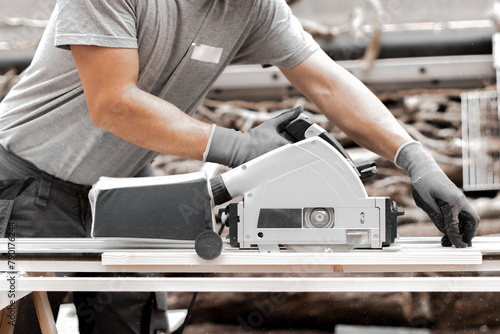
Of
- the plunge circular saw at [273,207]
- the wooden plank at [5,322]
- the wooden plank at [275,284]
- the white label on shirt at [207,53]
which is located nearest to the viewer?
the wooden plank at [275,284]

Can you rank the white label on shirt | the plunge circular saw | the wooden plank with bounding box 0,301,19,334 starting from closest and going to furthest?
the plunge circular saw
the wooden plank with bounding box 0,301,19,334
the white label on shirt

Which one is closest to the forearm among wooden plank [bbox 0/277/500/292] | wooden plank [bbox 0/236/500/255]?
wooden plank [bbox 0/236/500/255]

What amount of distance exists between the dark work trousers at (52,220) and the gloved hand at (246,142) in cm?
51

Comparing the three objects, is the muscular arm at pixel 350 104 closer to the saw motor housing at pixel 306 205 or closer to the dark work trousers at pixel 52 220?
the saw motor housing at pixel 306 205

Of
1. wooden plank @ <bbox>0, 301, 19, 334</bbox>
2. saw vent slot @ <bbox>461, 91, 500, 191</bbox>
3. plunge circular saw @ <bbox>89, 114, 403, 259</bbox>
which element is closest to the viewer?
plunge circular saw @ <bbox>89, 114, 403, 259</bbox>

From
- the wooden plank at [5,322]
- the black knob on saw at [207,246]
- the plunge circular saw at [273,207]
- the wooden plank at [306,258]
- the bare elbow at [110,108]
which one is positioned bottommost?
the wooden plank at [5,322]

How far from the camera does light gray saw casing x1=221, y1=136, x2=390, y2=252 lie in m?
1.09

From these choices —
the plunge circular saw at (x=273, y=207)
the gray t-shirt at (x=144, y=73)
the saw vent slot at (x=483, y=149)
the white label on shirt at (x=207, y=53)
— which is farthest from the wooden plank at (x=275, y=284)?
the saw vent slot at (x=483, y=149)

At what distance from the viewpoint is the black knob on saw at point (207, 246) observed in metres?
1.01

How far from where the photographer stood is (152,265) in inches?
41.4

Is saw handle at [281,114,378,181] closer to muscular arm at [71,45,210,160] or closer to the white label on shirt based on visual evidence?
muscular arm at [71,45,210,160]

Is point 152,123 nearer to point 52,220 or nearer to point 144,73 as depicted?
point 144,73

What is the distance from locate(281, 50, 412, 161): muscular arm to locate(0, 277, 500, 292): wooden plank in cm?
53

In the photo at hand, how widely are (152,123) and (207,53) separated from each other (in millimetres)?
308
